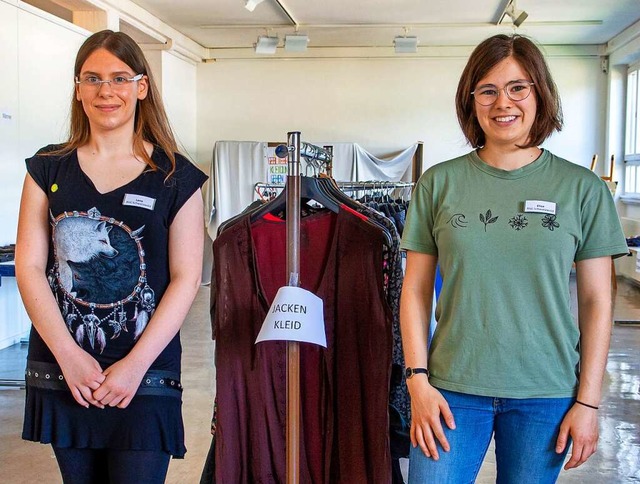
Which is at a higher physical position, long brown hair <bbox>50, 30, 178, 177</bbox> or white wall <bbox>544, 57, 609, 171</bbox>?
white wall <bbox>544, 57, 609, 171</bbox>

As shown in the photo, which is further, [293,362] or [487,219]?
[293,362]

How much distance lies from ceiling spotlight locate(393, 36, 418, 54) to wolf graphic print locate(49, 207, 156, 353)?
25.4ft

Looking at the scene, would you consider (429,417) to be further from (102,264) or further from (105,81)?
(105,81)

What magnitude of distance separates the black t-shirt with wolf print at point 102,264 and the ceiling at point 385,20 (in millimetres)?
6382

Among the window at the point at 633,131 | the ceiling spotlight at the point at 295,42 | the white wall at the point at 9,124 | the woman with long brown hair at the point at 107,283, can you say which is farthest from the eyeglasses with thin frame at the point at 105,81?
the window at the point at 633,131

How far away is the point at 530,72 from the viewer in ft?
4.81

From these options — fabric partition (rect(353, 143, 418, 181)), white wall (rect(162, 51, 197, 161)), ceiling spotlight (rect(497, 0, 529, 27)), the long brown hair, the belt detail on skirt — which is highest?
ceiling spotlight (rect(497, 0, 529, 27))

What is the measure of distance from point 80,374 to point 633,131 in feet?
31.2

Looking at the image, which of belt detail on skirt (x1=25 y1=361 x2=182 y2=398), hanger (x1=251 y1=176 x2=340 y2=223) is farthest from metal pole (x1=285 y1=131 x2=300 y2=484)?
belt detail on skirt (x1=25 y1=361 x2=182 y2=398)

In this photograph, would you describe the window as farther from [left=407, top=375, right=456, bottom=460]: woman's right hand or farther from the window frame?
[left=407, top=375, right=456, bottom=460]: woman's right hand

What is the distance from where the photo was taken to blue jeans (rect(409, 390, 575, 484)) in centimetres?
144

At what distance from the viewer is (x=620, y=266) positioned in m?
9.83

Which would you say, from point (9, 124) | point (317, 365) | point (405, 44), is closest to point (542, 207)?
point (317, 365)

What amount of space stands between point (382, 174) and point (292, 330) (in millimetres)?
7920
